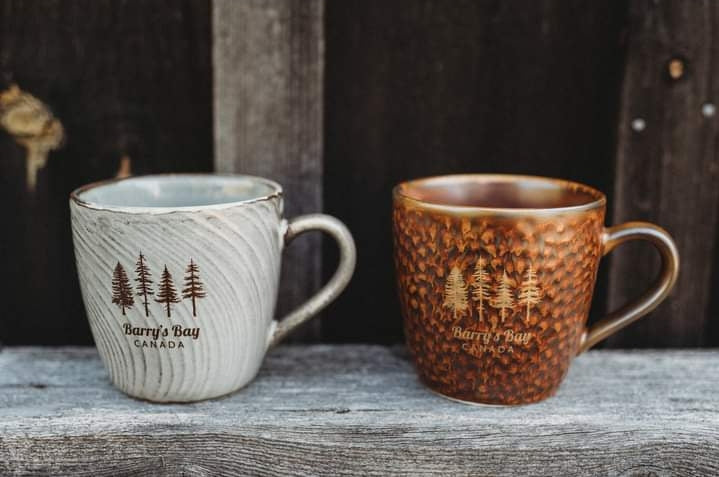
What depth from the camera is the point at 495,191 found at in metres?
0.78

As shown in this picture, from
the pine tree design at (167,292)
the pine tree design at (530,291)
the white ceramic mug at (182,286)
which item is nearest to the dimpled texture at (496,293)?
the pine tree design at (530,291)

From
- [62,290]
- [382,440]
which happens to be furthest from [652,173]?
[62,290]

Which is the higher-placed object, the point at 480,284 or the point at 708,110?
the point at 708,110

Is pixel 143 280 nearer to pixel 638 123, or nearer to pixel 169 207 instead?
pixel 169 207

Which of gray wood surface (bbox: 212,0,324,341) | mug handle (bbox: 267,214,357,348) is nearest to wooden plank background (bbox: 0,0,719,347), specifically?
gray wood surface (bbox: 212,0,324,341)

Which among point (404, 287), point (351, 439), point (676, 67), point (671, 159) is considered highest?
point (676, 67)

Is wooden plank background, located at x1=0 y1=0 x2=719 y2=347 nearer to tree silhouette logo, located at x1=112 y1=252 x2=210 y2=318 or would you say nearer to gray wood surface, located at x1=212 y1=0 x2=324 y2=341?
gray wood surface, located at x1=212 y1=0 x2=324 y2=341

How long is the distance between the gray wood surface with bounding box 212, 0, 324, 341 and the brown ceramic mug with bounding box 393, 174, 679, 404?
16 cm

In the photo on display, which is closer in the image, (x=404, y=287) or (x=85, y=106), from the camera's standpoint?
(x=404, y=287)

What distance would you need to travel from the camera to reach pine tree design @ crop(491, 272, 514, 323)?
62 centimetres

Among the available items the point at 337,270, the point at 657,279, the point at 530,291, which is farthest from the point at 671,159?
the point at 337,270

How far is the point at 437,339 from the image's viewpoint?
67 cm

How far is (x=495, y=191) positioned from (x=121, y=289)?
16.1 inches

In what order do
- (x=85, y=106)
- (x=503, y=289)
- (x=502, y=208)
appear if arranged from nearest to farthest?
(x=503, y=289) → (x=502, y=208) → (x=85, y=106)
